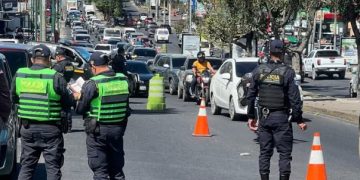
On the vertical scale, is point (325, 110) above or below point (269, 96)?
below

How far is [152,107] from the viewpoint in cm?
2789

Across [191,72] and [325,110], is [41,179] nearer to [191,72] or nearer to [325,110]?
[325,110]

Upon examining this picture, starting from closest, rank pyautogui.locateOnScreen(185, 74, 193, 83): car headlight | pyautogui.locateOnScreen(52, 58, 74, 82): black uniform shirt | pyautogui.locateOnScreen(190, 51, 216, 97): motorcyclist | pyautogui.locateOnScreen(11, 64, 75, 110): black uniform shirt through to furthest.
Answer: pyautogui.locateOnScreen(11, 64, 75, 110): black uniform shirt → pyautogui.locateOnScreen(52, 58, 74, 82): black uniform shirt → pyautogui.locateOnScreen(190, 51, 216, 97): motorcyclist → pyautogui.locateOnScreen(185, 74, 193, 83): car headlight

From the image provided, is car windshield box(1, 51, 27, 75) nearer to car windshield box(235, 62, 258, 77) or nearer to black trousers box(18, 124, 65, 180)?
black trousers box(18, 124, 65, 180)

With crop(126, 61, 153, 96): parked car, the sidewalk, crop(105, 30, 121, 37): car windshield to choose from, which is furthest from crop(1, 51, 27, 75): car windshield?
crop(105, 30, 121, 37): car windshield

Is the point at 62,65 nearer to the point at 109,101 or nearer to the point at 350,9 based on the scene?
the point at 109,101

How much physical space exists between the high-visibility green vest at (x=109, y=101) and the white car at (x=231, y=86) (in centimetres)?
1267

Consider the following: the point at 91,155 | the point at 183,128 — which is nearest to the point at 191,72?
the point at 183,128

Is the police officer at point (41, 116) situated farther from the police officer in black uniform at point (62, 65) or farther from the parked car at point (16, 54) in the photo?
the police officer in black uniform at point (62, 65)

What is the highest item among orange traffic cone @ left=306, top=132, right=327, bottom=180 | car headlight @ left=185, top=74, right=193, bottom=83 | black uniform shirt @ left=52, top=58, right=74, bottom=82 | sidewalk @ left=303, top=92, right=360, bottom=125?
black uniform shirt @ left=52, top=58, right=74, bottom=82

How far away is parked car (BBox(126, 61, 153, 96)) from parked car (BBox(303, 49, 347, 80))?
67.5ft

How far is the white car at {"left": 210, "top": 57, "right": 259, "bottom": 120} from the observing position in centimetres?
2375

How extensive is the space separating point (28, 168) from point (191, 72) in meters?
22.0

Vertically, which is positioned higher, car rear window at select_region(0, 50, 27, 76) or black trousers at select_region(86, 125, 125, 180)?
car rear window at select_region(0, 50, 27, 76)
